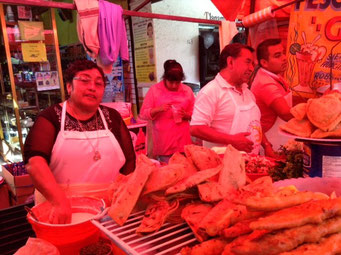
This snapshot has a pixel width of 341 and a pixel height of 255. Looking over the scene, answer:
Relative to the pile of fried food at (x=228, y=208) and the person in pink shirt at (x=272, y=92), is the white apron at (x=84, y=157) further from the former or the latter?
the person in pink shirt at (x=272, y=92)

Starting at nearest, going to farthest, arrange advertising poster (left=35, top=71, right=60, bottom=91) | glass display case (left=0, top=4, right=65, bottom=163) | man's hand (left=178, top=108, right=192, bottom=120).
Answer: man's hand (left=178, top=108, right=192, bottom=120) → glass display case (left=0, top=4, right=65, bottom=163) → advertising poster (left=35, top=71, right=60, bottom=91)

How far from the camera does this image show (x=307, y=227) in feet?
2.17

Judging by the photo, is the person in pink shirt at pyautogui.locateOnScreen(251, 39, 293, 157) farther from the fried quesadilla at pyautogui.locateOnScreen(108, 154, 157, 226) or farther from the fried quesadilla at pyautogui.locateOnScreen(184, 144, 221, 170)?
the fried quesadilla at pyautogui.locateOnScreen(108, 154, 157, 226)

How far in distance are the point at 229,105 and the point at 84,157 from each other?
4.55 ft

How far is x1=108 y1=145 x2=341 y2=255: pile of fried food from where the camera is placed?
2.16ft

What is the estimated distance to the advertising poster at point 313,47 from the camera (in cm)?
258

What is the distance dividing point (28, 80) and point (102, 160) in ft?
13.5

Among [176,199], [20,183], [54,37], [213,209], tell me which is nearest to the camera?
[213,209]

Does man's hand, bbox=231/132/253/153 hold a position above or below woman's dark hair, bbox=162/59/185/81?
below

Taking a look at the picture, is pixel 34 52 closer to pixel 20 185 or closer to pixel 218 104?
pixel 20 185

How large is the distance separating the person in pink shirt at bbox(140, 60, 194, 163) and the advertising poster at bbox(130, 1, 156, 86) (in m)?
1.86

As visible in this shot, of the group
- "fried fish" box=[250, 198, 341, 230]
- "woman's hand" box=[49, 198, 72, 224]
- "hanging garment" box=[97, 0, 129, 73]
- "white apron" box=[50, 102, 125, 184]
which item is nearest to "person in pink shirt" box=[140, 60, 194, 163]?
"hanging garment" box=[97, 0, 129, 73]

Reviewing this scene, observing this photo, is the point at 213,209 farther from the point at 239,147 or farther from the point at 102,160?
the point at 239,147

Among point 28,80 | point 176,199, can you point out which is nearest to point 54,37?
point 28,80
